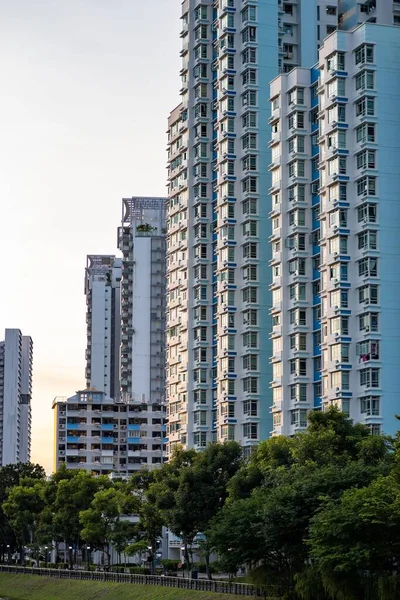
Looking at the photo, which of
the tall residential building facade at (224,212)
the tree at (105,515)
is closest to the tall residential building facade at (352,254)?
the tall residential building facade at (224,212)

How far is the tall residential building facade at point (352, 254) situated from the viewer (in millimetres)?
115125

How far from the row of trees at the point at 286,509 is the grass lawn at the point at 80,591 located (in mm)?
4696

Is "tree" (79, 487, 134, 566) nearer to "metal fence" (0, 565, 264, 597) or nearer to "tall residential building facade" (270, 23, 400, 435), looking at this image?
"metal fence" (0, 565, 264, 597)

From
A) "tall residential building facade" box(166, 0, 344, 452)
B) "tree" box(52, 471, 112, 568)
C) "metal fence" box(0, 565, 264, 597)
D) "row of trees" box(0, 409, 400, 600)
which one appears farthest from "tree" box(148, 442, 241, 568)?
"tall residential building facade" box(166, 0, 344, 452)

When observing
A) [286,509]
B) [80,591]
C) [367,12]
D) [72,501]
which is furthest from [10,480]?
[286,509]

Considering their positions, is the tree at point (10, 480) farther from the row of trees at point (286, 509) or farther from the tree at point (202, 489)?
the tree at point (202, 489)

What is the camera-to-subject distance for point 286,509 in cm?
7738

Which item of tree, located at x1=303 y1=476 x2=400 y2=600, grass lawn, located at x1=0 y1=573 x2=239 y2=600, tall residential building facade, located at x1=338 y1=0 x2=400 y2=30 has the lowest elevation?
grass lawn, located at x1=0 y1=573 x2=239 y2=600

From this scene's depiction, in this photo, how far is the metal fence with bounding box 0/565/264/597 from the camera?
8731 cm

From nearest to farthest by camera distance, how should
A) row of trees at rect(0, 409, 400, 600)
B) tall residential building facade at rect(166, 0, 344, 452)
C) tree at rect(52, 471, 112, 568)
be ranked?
row of trees at rect(0, 409, 400, 600)
tree at rect(52, 471, 112, 568)
tall residential building facade at rect(166, 0, 344, 452)

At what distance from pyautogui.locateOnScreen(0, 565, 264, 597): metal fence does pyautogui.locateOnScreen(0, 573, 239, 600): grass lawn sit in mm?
741

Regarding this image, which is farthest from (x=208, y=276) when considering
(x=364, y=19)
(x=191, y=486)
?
(x=191, y=486)

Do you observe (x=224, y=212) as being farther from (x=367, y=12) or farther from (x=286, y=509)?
(x=286, y=509)

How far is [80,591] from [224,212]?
4974cm
